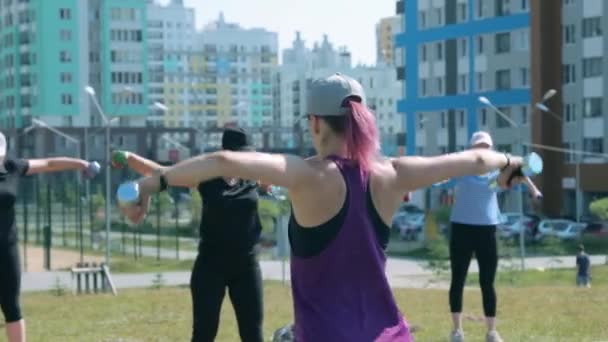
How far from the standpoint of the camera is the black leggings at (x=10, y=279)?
8.38 m

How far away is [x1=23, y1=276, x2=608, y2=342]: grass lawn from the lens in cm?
1169

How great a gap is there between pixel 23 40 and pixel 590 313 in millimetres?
114770

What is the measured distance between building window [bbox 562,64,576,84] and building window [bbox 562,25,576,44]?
4.97ft

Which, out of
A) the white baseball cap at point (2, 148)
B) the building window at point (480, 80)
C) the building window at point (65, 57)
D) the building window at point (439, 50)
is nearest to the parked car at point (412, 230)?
the building window at point (480, 80)

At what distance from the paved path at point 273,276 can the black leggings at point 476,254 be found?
2268 cm

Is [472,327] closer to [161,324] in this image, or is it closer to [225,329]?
[225,329]

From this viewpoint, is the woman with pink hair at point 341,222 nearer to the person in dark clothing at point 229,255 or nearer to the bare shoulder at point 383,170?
the bare shoulder at point 383,170

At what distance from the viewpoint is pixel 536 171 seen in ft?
17.9

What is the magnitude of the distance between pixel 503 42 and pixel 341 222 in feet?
249

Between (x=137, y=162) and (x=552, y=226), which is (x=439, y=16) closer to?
(x=552, y=226)

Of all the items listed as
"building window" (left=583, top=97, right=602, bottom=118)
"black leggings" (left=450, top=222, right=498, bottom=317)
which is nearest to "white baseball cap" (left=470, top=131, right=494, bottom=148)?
"black leggings" (left=450, top=222, right=498, bottom=317)

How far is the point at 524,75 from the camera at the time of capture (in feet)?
255

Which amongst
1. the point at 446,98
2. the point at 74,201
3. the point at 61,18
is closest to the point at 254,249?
the point at 74,201

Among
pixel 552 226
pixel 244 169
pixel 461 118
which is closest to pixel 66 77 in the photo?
pixel 461 118
